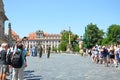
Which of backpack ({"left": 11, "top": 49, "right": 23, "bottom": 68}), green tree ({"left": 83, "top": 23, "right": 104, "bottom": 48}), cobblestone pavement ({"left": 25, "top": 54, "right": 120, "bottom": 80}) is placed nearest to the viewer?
backpack ({"left": 11, "top": 49, "right": 23, "bottom": 68})

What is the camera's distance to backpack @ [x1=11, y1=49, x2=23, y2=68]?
13344mm

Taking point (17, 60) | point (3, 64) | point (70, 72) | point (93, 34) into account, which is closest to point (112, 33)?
point (93, 34)

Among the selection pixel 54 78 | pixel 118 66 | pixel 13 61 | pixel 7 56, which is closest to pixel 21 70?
pixel 13 61

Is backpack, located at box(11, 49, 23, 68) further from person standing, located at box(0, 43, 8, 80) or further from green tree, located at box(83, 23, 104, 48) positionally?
green tree, located at box(83, 23, 104, 48)

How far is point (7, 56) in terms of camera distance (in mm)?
14711

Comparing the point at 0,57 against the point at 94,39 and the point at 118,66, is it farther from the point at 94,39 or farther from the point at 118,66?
the point at 94,39

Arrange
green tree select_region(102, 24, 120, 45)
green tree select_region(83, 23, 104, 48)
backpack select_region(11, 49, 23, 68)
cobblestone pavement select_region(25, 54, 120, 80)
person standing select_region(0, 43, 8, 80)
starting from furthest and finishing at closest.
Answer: green tree select_region(102, 24, 120, 45)
green tree select_region(83, 23, 104, 48)
cobblestone pavement select_region(25, 54, 120, 80)
person standing select_region(0, 43, 8, 80)
backpack select_region(11, 49, 23, 68)

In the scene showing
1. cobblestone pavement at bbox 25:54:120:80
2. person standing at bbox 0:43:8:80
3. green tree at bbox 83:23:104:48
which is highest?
green tree at bbox 83:23:104:48

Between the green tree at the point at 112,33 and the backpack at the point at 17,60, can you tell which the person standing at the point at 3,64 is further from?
the green tree at the point at 112,33

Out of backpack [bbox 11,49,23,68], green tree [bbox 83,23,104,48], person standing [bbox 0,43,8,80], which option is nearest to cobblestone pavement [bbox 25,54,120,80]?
person standing [bbox 0,43,8,80]

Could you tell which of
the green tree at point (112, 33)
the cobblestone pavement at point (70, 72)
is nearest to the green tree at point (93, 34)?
the green tree at point (112, 33)

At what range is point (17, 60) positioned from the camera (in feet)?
43.8

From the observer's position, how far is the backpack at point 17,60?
13.3 meters

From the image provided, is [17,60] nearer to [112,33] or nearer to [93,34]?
[93,34]
